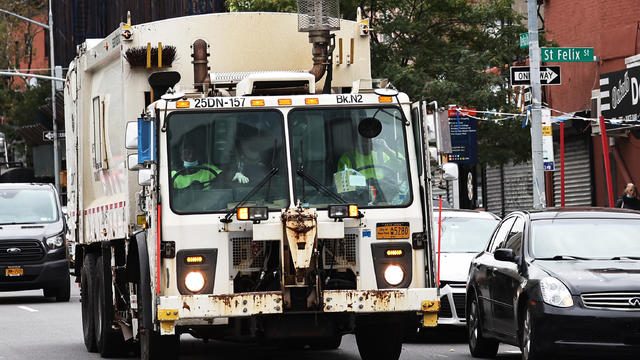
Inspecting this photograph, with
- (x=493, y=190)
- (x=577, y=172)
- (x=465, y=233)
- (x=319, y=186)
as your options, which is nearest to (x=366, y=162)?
(x=319, y=186)

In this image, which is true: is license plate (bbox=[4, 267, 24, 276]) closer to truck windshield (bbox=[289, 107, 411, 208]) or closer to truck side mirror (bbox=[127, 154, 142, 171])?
truck side mirror (bbox=[127, 154, 142, 171])

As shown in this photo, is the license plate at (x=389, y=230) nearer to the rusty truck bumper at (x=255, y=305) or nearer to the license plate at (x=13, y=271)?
the rusty truck bumper at (x=255, y=305)

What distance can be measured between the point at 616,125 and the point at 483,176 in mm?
12636

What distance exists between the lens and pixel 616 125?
31.3 meters

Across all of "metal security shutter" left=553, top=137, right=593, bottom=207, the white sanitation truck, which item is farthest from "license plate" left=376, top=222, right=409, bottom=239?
"metal security shutter" left=553, top=137, right=593, bottom=207

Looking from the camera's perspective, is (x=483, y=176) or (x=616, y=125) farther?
(x=483, y=176)

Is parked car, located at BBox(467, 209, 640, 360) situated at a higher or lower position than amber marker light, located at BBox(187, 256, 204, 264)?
lower

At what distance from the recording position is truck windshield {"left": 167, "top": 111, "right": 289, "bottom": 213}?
1184 centimetres

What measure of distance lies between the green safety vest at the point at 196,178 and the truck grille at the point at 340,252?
109cm

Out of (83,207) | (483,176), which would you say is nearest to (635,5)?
(483,176)

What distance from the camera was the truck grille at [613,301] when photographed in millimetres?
12094

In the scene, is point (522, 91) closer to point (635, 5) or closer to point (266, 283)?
point (635, 5)

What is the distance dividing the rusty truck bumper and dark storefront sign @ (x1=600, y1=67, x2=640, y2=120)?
756 inches

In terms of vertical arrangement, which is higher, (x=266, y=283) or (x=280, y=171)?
(x=280, y=171)
